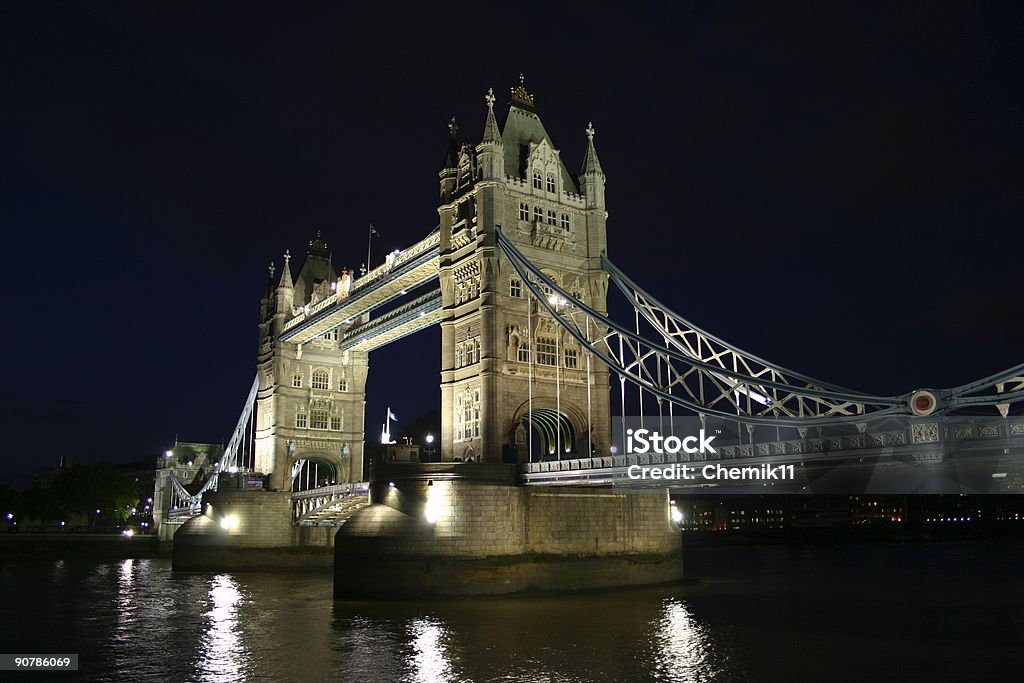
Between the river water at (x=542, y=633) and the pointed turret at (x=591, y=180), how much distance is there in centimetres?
1901

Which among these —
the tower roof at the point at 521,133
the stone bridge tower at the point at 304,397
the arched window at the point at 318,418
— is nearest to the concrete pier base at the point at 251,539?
the stone bridge tower at the point at 304,397

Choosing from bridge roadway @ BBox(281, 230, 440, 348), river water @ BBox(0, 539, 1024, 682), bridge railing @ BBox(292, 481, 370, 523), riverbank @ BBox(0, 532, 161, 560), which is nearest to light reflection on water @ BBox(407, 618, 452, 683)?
river water @ BBox(0, 539, 1024, 682)

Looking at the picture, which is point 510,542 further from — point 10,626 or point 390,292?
point 390,292

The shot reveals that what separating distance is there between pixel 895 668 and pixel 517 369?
23077 mm

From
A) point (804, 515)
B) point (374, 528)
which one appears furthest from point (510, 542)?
point (804, 515)

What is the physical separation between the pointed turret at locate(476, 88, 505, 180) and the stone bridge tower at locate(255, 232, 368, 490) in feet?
79.3

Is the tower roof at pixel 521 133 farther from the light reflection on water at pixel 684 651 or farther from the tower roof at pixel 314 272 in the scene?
the tower roof at pixel 314 272

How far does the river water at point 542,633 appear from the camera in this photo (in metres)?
21.9

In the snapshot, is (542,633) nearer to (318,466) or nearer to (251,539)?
(251,539)

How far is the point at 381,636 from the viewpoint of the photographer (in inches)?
1064

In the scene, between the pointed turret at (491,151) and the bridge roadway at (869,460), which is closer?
the bridge roadway at (869,460)

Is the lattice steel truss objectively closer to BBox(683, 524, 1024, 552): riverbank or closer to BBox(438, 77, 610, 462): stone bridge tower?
BBox(438, 77, 610, 462): stone bridge tower

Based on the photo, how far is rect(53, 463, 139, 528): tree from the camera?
95812mm

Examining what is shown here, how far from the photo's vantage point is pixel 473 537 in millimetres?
34281
